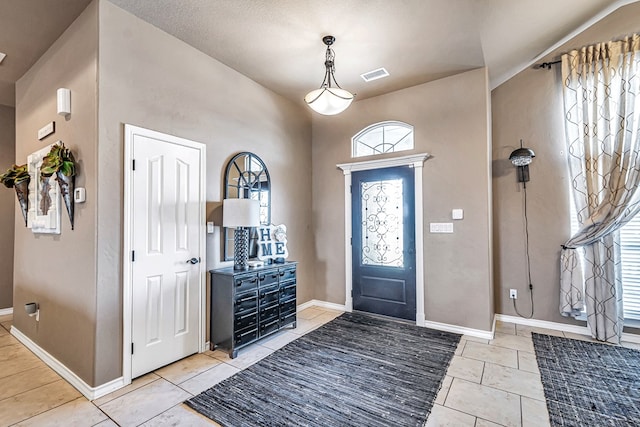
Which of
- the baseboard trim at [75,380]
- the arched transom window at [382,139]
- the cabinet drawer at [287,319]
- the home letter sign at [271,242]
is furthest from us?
the arched transom window at [382,139]

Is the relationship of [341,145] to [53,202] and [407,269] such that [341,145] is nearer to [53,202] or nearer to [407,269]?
[407,269]

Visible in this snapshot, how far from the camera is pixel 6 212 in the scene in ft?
14.5

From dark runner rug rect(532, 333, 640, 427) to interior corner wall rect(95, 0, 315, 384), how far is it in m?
3.05

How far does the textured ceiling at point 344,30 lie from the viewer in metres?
2.54

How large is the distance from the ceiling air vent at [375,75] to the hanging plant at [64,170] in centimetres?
324

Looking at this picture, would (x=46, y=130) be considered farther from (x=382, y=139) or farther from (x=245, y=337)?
(x=382, y=139)

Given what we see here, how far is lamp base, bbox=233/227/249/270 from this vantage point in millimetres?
3213

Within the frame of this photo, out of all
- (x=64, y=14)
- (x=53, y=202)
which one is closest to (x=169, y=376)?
(x=53, y=202)

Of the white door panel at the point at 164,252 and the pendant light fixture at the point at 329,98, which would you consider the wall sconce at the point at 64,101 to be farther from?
the pendant light fixture at the point at 329,98

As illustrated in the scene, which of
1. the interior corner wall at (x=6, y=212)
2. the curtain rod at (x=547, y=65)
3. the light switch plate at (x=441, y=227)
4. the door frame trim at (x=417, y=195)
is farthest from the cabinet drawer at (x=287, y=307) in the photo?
the curtain rod at (x=547, y=65)

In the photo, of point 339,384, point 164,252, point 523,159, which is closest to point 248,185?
point 164,252

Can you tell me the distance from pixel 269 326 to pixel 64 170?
2472 millimetres

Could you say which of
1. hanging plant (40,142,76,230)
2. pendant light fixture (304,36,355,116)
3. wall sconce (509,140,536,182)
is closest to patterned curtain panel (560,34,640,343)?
wall sconce (509,140,536,182)

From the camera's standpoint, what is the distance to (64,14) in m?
2.59
